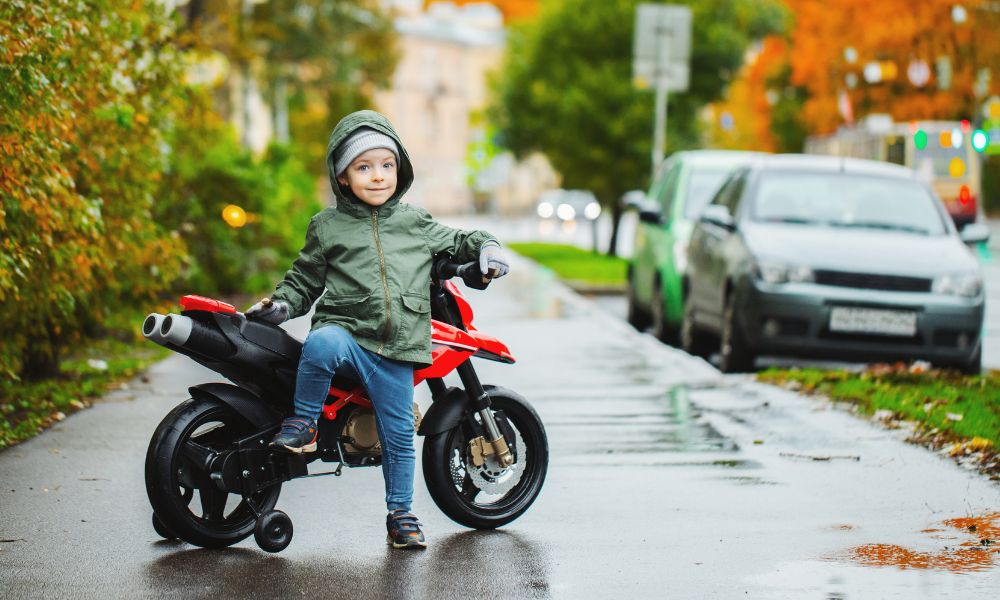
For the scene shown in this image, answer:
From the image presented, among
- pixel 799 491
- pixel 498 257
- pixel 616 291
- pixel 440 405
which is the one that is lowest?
pixel 616 291

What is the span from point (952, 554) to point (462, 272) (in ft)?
6.63

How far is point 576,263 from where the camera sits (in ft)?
95.5

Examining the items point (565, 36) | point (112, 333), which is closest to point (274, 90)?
point (565, 36)

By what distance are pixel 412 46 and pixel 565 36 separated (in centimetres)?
8307

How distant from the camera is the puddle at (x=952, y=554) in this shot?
556 cm

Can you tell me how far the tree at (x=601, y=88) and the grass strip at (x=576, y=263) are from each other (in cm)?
134

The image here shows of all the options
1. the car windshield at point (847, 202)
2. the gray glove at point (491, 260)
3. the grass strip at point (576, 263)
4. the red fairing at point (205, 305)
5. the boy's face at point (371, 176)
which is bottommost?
the grass strip at point (576, 263)

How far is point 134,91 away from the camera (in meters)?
11.0

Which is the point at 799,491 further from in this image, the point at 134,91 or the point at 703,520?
the point at 134,91

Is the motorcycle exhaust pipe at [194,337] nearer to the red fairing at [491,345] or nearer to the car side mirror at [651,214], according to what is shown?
the red fairing at [491,345]

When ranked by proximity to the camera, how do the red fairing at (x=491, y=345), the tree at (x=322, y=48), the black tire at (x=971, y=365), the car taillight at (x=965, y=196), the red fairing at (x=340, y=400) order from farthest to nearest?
the tree at (x=322, y=48), the car taillight at (x=965, y=196), the black tire at (x=971, y=365), the red fairing at (x=491, y=345), the red fairing at (x=340, y=400)

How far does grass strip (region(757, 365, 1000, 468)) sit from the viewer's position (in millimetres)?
8352

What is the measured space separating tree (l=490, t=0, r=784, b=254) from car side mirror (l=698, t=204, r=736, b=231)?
19.3 meters

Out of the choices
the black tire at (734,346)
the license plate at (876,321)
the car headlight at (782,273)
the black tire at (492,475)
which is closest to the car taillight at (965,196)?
the black tire at (734,346)
